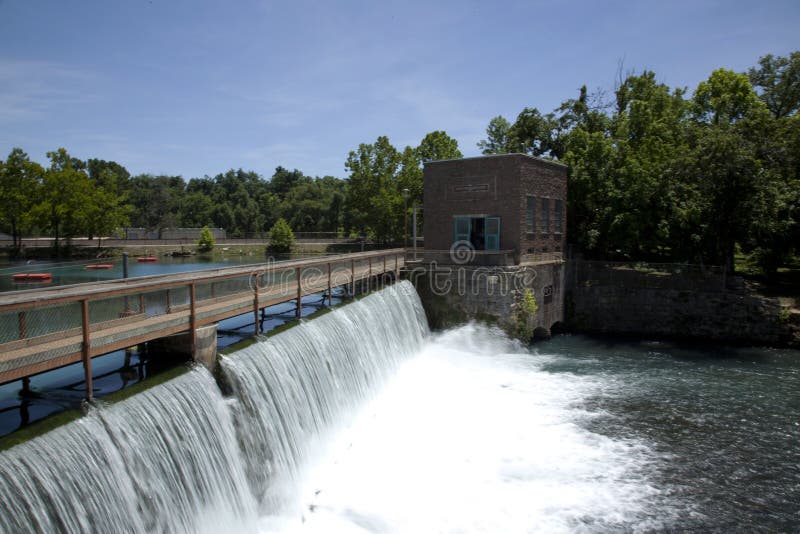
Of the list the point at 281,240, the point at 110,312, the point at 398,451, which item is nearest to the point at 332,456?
the point at 398,451

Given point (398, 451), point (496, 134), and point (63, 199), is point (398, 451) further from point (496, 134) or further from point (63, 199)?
point (63, 199)

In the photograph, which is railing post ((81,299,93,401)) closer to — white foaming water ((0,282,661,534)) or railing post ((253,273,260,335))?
white foaming water ((0,282,661,534))

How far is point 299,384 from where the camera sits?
10664 mm

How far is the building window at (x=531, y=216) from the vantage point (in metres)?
23.9

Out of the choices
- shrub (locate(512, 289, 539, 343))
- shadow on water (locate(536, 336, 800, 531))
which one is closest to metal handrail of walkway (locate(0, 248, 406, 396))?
shadow on water (locate(536, 336, 800, 531))

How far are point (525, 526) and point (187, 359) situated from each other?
6634 millimetres

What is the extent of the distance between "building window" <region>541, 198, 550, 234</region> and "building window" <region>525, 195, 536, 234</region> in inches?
41.1

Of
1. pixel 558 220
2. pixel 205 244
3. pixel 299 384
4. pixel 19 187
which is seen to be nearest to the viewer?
pixel 299 384

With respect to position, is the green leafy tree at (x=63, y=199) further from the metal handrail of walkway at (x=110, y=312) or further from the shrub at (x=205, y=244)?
the metal handrail of walkway at (x=110, y=312)

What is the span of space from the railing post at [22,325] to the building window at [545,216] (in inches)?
887

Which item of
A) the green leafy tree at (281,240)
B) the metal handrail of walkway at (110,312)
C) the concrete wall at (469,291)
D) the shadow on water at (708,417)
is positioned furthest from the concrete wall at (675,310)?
the green leafy tree at (281,240)

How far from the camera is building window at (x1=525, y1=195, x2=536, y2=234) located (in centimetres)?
2394

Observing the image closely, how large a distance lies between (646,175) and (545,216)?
7.02 metres

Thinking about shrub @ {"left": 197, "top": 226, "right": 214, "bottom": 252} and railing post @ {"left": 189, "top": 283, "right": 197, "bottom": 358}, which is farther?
shrub @ {"left": 197, "top": 226, "right": 214, "bottom": 252}
